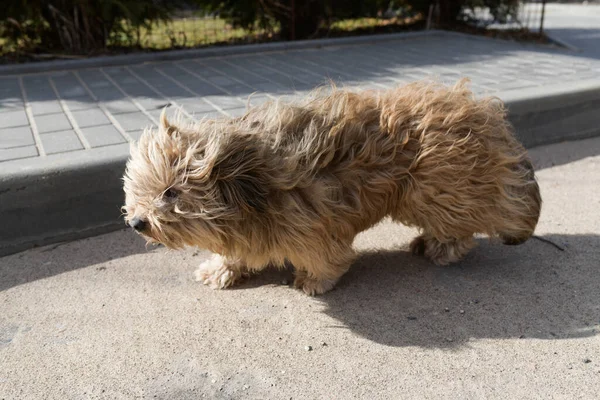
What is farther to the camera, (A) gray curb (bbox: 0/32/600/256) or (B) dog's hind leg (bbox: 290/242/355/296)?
(A) gray curb (bbox: 0/32/600/256)

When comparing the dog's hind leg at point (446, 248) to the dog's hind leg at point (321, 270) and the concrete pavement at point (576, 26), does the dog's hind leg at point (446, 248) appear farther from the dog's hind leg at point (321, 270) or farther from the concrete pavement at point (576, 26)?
the concrete pavement at point (576, 26)

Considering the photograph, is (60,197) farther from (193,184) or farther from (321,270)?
(321,270)

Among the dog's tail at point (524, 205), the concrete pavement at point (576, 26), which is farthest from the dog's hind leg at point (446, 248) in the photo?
the concrete pavement at point (576, 26)

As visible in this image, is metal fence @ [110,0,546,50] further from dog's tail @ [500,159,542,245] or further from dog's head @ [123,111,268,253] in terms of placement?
dog's tail @ [500,159,542,245]

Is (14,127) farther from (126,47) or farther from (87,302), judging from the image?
(126,47)

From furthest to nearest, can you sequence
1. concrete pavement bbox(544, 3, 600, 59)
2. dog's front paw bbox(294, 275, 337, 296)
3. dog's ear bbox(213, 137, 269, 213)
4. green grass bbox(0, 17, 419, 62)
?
concrete pavement bbox(544, 3, 600, 59) → green grass bbox(0, 17, 419, 62) → dog's front paw bbox(294, 275, 337, 296) → dog's ear bbox(213, 137, 269, 213)

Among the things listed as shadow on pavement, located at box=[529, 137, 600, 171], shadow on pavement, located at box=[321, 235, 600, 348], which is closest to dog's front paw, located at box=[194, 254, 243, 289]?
shadow on pavement, located at box=[321, 235, 600, 348]

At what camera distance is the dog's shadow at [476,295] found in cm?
312

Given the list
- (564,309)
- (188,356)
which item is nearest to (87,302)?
(188,356)

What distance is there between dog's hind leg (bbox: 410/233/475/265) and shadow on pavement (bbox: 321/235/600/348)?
2.8 inches

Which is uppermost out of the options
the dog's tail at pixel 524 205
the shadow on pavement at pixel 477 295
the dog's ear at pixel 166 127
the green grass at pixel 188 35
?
the dog's ear at pixel 166 127

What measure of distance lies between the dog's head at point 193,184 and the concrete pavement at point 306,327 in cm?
61

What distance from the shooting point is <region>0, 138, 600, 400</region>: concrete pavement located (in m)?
2.74

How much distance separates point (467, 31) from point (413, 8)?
45.4 inches
